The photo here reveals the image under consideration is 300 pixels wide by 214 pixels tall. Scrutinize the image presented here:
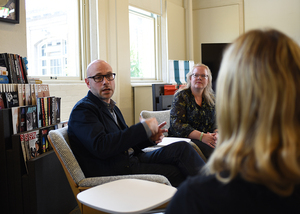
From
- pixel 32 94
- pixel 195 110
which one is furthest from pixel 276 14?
pixel 32 94

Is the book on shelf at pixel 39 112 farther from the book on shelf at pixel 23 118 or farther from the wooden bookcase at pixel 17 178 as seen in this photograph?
the wooden bookcase at pixel 17 178

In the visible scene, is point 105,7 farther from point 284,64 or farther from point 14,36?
point 284,64

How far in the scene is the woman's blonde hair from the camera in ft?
1.76

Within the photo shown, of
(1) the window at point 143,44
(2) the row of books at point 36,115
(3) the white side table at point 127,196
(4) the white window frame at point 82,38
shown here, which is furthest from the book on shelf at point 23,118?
(1) the window at point 143,44

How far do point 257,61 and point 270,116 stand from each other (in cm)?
13

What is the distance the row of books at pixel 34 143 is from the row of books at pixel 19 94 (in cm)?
24

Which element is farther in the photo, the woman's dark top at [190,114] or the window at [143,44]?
the window at [143,44]

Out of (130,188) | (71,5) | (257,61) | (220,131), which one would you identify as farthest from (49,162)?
(71,5)

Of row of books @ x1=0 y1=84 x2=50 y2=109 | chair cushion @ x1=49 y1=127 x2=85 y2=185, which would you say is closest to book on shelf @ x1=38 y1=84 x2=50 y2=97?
row of books @ x1=0 y1=84 x2=50 y2=109

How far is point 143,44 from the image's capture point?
5.29 m

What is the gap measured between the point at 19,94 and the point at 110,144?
3.01 ft

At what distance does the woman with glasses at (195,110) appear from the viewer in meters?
2.59

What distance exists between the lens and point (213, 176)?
1.96ft

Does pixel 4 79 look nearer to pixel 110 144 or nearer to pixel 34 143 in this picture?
pixel 34 143
